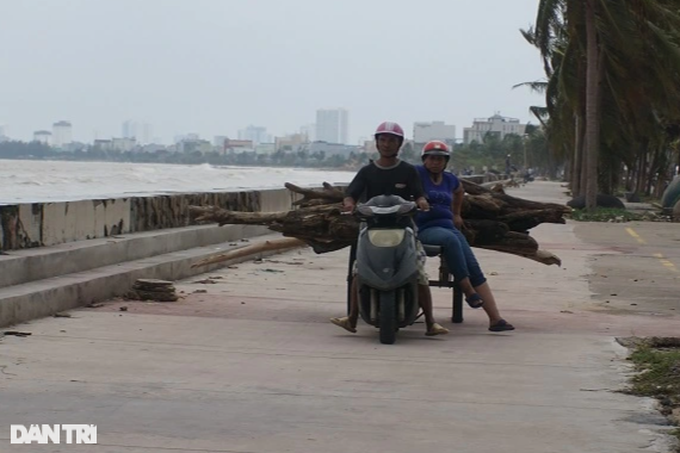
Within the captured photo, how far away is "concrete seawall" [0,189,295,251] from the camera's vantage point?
1086 centimetres

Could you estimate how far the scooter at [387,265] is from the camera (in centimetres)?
909

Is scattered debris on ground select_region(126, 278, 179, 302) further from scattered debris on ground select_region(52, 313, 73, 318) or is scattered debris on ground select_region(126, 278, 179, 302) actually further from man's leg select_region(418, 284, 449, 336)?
man's leg select_region(418, 284, 449, 336)

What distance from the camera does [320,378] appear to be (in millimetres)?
7617

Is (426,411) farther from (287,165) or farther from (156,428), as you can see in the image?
(287,165)

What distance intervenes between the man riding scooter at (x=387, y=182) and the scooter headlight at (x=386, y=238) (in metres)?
0.34

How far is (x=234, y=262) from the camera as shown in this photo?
51.6ft

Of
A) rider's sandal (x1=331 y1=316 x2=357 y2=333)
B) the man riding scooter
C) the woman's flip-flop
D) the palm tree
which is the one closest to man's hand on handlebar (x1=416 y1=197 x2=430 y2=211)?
the man riding scooter

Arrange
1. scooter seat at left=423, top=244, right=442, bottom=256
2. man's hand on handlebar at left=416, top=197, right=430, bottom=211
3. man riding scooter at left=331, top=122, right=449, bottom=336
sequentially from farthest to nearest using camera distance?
scooter seat at left=423, top=244, right=442, bottom=256 < man riding scooter at left=331, top=122, right=449, bottom=336 < man's hand on handlebar at left=416, top=197, right=430, bottom=211

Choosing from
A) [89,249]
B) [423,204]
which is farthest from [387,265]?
[89,249]

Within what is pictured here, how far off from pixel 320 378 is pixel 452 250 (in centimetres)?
261

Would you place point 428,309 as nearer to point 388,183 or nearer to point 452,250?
point 452,250

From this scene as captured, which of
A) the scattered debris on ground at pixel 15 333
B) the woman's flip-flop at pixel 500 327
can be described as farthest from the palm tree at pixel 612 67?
the scattered debris on ground at pixel 15 333

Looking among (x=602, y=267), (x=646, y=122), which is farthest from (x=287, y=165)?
(x=602, y=267)

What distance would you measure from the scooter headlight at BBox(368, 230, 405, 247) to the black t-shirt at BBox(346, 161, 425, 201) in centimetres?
51
